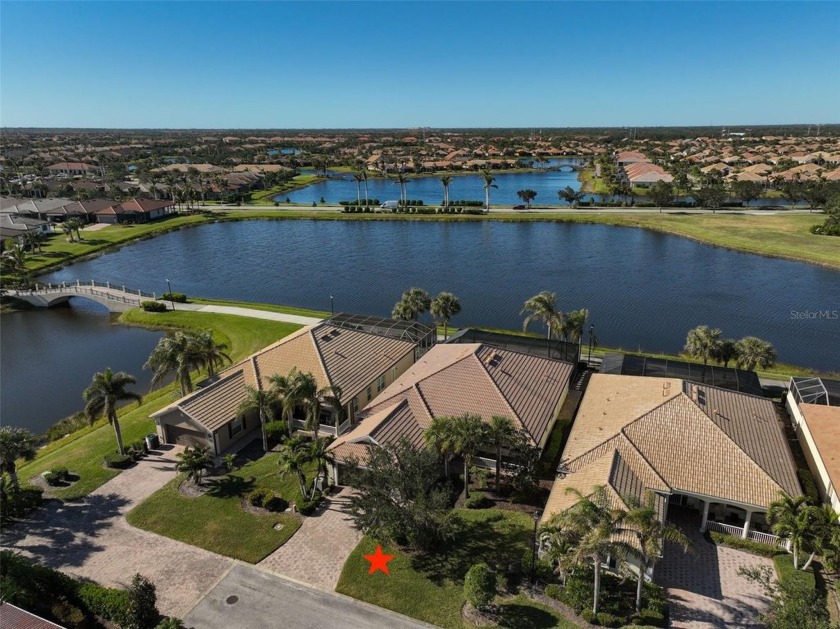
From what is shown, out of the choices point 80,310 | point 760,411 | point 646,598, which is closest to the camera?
point 646,598

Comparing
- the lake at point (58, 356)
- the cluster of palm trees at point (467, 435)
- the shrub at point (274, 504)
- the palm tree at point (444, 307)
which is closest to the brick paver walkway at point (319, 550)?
the shrub at point (274, 504)

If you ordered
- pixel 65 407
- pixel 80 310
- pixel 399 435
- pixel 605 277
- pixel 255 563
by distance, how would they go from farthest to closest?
pixel 605 277 → pixel 80 310 → pixel 65 407 → pixel 399 435 → pixel 255 563

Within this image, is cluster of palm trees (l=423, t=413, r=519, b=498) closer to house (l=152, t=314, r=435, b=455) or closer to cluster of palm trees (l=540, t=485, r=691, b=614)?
cluster of palm trees (l=540, t=485, r=691, b=614)

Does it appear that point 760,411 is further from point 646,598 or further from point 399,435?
point 399,435

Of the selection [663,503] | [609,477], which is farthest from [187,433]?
[663,503]

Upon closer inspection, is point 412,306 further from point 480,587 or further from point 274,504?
point 480,587

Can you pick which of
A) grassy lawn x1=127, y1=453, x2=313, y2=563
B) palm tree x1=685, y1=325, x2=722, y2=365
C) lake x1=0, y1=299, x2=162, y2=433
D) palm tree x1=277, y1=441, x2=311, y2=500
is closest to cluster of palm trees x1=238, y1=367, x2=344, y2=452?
palm tree x1=277, y1=441, x2=311, y2=500
